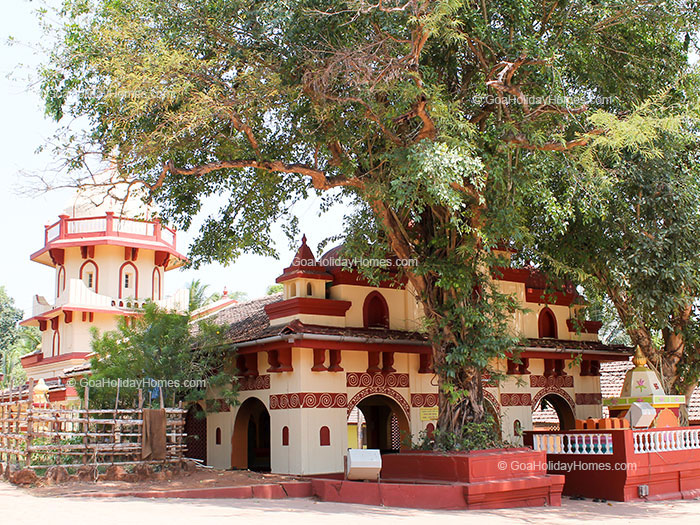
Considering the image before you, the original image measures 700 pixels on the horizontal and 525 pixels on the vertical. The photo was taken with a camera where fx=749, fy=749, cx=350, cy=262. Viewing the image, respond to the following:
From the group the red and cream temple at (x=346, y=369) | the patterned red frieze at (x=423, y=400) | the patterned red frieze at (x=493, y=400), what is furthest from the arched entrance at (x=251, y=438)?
the patterned red frieze at (x=493, y=400)

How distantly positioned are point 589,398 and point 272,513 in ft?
40.6

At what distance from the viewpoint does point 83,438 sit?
51.4 feet

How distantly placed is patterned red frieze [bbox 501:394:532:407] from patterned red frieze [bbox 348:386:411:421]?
9.70 ft

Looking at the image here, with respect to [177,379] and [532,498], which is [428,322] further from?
[177,379]

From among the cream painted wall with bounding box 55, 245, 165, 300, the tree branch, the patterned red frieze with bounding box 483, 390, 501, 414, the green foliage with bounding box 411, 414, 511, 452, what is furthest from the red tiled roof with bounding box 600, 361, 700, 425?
the cream painted wall with bounding box 55, 245, 165, 300

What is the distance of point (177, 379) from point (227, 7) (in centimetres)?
814

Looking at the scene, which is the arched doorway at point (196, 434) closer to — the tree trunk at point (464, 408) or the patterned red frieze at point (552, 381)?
the tree trunk at point (464, 408)

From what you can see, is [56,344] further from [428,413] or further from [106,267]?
[428,413]

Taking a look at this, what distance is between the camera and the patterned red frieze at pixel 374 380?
17016 millimetres

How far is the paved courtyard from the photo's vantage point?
33.3 ft

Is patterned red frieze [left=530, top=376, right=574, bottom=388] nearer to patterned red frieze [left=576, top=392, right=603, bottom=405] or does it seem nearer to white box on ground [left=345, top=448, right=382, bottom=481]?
patterned red frieze [left=576, top=392, right=603, bottom=405]

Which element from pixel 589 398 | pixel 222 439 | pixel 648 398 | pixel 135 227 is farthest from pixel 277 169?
pixel 135 227

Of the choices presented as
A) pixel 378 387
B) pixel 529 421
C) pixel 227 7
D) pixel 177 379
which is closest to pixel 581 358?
pixel 529 421

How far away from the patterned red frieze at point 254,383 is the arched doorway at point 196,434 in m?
2.01
